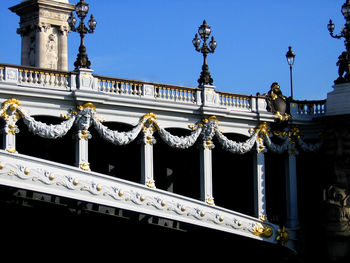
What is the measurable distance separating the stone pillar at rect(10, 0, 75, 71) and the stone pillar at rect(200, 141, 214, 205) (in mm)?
12438

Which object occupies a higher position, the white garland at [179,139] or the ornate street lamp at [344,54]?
the ornate street lamp at [344,54]

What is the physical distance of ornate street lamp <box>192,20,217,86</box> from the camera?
135 ft

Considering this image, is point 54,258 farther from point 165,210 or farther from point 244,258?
point 244,258

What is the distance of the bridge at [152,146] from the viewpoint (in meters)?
36.2

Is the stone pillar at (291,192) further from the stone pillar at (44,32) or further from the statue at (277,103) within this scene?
the stone pillar at (44,32)

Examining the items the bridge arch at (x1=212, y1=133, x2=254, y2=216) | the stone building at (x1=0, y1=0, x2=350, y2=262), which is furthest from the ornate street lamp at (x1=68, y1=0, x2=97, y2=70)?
the bridge arch at (x1=212, y1=133, x2=254, y2=216)

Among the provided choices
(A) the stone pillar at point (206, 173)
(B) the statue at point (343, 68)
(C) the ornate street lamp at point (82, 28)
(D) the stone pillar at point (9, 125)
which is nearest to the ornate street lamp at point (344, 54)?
(B) the statue at point (343, 68)

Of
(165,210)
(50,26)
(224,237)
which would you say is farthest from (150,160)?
(50,26)

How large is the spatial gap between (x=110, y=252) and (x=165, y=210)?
11.7ft

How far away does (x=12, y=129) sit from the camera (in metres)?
35.8

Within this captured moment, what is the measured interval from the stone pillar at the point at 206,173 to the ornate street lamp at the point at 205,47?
262 centimetres

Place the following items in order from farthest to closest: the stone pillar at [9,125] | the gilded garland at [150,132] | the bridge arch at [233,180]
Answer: the bridge arch at [233,180] < the gilded garland at [150,132] < the stone pillar at [9,125]

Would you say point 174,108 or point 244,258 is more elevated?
point 174,108

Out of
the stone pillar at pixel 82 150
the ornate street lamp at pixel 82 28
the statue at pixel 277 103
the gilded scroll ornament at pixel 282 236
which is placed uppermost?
the ornate street lamp at pixel 82 28
